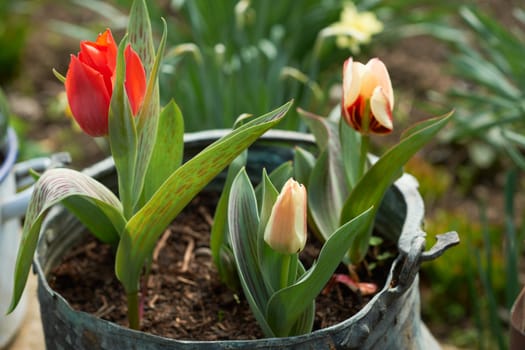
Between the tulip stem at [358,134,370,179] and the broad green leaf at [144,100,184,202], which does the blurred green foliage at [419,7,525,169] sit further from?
the broad green leaf at [144,100,184,202]

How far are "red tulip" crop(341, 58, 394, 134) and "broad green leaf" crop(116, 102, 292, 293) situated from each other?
125 millimetres

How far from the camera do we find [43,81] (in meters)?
2.82

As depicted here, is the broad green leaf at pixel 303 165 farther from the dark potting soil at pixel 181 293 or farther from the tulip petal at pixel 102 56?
the tulip petal at pixel 102 56

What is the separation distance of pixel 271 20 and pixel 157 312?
1.41 meters

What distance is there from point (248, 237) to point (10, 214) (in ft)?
1.43

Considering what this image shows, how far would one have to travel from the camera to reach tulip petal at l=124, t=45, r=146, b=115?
2.85ft

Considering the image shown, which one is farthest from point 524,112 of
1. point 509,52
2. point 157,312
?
point 157,312

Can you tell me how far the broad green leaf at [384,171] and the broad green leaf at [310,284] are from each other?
0.39 ft

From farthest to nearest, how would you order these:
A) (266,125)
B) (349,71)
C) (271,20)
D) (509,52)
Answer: (271,20)
(509,52)
(349,71)
(266,125)

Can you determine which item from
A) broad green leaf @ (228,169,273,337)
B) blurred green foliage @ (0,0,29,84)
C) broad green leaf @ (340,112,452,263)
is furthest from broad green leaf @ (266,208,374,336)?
blurred green foliage @ (0,0,29,84)

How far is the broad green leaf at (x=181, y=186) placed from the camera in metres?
0.84

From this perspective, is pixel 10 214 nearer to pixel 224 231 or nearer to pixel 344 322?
pixel 224 231

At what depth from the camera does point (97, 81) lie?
2.79ft

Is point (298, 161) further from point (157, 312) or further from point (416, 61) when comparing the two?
point (416, 61)
